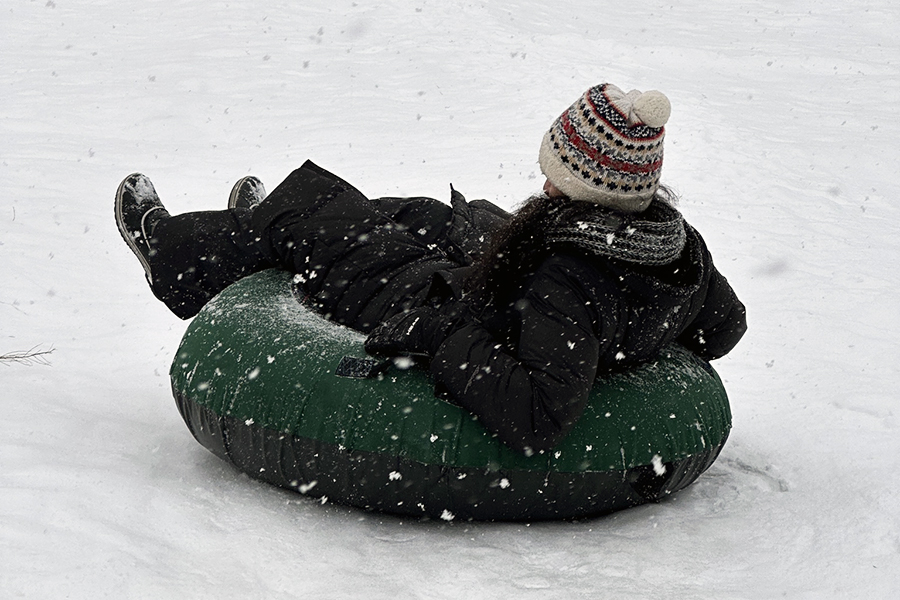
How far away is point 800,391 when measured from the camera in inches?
174

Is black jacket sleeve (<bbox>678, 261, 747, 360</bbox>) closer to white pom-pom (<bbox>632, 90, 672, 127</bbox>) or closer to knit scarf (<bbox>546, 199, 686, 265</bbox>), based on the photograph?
knit scarf (<bbox>546, 199, 686, 265</bbox>)

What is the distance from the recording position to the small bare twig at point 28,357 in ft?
12.4

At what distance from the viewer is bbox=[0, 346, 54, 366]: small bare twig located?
12.4 feet

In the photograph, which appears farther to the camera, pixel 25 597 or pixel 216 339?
pixel 216 339

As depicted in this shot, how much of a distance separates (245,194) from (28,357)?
3.84 feet

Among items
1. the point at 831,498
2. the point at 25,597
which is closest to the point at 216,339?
the point at 25,597

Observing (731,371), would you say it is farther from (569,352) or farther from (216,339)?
(216,339)

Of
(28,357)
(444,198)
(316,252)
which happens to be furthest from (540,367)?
(444,198)

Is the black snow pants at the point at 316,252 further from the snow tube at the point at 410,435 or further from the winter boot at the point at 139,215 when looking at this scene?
the snow tube at the point at 410,435

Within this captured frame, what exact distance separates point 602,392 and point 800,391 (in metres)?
1.85

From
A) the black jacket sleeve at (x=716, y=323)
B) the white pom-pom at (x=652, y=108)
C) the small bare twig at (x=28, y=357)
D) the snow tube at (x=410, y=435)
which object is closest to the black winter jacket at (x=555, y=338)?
the snow tube at (x=410, y=435)

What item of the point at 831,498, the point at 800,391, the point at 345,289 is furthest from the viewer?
the point at 800,391

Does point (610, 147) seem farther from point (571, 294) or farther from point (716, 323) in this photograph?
point (716, 323)

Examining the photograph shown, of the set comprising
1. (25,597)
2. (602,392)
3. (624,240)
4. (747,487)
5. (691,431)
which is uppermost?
(624,240)
